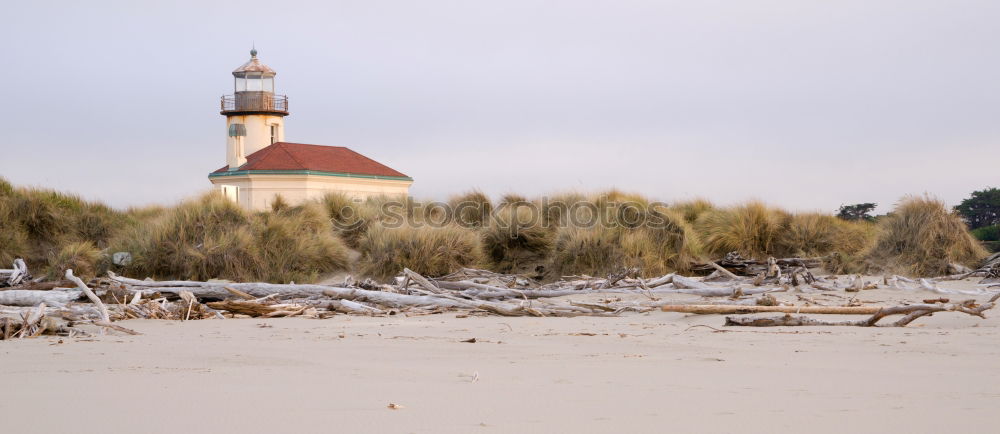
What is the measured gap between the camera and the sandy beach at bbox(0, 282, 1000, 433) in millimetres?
2852

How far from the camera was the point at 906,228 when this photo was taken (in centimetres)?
1148

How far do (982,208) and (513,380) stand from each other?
2120 cm

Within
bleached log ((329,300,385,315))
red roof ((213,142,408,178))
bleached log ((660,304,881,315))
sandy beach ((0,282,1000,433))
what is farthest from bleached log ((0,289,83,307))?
red roof ((213,142,408,178))

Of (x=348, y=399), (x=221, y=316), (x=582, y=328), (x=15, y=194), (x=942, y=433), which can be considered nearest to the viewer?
(x=942, y=433)

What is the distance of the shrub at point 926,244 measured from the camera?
1102 cm

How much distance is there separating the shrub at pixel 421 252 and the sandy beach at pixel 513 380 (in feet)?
20.4

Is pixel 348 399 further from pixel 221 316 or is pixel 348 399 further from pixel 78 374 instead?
pixel 221 316

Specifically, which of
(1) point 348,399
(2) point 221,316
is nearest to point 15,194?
(2) point 221,316

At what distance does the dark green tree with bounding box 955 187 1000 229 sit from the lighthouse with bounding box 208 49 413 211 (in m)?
20.8

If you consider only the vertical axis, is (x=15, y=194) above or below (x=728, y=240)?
above

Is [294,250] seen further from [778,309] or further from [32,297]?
[778,309]

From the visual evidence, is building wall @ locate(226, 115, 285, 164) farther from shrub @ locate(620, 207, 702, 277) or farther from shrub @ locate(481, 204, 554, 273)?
shrub @ locate(620, 207, 702, 277)

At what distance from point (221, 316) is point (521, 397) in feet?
15.1

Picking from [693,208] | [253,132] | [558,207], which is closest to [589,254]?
[558,207]
